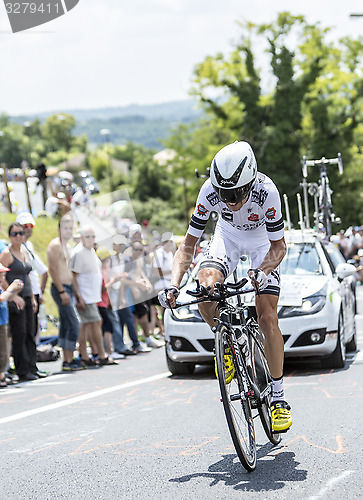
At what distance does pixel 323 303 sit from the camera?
35.2ft

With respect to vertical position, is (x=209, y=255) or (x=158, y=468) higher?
(x=209, y=255)

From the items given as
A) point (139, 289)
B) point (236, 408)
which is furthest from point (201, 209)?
point (139, 289)

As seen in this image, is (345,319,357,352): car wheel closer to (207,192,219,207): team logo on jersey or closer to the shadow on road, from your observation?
the shadow on road

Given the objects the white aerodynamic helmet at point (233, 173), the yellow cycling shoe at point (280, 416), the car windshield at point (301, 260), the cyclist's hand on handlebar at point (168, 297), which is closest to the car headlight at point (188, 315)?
the car windshield at point (301, 260)

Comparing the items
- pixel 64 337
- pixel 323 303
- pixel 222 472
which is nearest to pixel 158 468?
pixel 222 472

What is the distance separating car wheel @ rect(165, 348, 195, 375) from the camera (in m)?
11.2

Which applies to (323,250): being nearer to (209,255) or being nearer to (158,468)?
(209,255)

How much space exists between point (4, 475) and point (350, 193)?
56975mm

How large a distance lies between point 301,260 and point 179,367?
6.77 feet

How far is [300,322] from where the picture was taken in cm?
1056

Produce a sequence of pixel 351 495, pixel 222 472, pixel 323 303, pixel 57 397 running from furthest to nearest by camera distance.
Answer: pixel 323 303
pixel 57 397
pixel 222 472
pixel 351 495

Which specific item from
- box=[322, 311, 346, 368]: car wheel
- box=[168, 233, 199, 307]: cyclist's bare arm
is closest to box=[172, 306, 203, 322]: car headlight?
box=[322, 311, 346, 368]: car wheel

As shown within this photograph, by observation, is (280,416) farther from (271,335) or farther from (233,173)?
(233,173)

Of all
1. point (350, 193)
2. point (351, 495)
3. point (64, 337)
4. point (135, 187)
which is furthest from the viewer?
point (135, 187)
